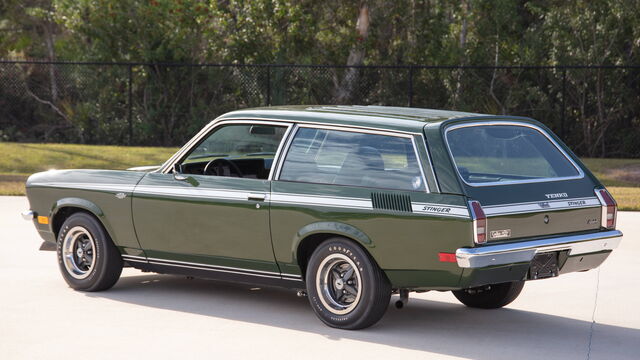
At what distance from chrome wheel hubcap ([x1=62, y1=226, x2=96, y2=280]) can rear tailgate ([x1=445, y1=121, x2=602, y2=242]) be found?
328 cm

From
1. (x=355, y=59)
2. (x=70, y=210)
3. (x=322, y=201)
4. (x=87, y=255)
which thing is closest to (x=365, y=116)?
(x=322, y=201)

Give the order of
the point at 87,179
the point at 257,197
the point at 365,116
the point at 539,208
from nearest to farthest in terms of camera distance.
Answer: the point at 539,208
the point at 365,116
the point at 257,197
the point at 87,179

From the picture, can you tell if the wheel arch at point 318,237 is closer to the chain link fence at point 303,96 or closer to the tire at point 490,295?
the tire at point 490,295

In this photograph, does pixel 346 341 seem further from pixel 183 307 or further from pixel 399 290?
pixel 183 307

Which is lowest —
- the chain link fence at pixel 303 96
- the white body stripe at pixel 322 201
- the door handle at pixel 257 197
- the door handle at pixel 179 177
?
the chain link fence at pixel 303 96

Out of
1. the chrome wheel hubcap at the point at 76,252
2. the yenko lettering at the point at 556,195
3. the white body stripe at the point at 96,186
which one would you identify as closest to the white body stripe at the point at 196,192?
the white body stripe at the point at 96,186

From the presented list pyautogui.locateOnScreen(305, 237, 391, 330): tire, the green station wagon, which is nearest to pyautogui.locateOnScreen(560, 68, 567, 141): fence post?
the green station wagon

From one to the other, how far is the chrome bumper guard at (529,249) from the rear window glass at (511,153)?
51 centimetres

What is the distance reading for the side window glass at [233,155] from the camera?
28.7 ft

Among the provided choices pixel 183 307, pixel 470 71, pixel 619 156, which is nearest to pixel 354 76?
pixel 470 71

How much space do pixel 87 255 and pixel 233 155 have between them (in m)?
1.48

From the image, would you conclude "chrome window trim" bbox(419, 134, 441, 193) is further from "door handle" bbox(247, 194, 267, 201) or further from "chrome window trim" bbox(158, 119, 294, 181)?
"door handle" bbox(247, 194, 267, 201)

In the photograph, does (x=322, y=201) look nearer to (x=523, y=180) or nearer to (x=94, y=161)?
(x=523, y=180)

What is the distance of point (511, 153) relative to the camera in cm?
832
